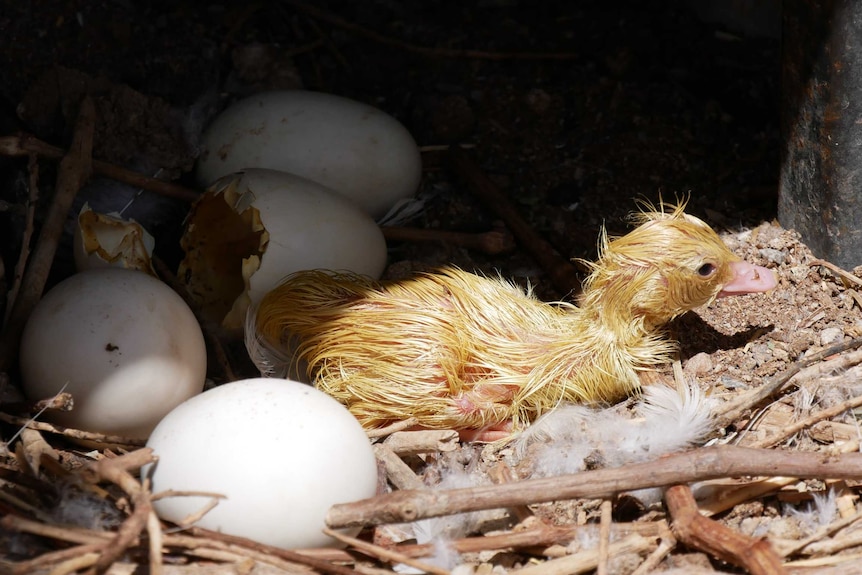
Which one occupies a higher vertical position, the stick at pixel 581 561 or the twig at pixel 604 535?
the twig at pixel 604 535

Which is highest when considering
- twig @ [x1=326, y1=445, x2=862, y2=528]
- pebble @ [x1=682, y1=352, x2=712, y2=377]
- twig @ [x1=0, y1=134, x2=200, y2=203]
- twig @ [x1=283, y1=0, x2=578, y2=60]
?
twig @ [x1=283, y1=0, x2=578, y2=60]

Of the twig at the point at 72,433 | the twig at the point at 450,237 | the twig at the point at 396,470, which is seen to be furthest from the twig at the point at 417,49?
the twig at the point at 72,433

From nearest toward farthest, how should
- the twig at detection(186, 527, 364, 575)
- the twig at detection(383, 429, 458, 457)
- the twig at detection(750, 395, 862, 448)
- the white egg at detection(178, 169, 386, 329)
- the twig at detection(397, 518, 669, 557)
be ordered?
the twig at detection(186, 527, 364, 575), the twig at detection(397, 518, 669, 557), the twig at detection(750, 395, 862, 448), the twig at detection(383, 429, 458, 457), the white egg at detection(178, 169, 386, 329)

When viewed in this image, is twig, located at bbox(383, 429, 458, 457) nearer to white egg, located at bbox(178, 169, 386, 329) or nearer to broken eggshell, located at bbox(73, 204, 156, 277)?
white egg, located at bbox(178, 169, 386, 329)

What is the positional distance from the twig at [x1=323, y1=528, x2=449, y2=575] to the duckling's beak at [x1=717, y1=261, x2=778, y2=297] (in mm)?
959

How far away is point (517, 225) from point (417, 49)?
0.86 meters

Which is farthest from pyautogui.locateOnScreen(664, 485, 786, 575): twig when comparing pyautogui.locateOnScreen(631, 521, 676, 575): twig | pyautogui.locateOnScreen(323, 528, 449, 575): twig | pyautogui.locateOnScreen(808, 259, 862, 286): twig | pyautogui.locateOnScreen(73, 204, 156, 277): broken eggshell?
pyautogui.locateOnScreen(73, 204, 156, 277): broken eggshell

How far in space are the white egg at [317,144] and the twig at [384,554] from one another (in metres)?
1.23

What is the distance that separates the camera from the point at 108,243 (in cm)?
243

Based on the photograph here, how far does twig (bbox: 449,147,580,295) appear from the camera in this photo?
103 inches

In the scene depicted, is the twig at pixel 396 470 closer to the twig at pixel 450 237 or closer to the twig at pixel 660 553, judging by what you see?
the twig at pixel 660 553

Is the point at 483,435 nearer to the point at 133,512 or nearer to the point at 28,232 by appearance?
the point at 133,512

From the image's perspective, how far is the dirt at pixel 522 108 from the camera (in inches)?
94.9

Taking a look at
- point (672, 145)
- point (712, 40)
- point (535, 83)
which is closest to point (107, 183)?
point (535, 83)
